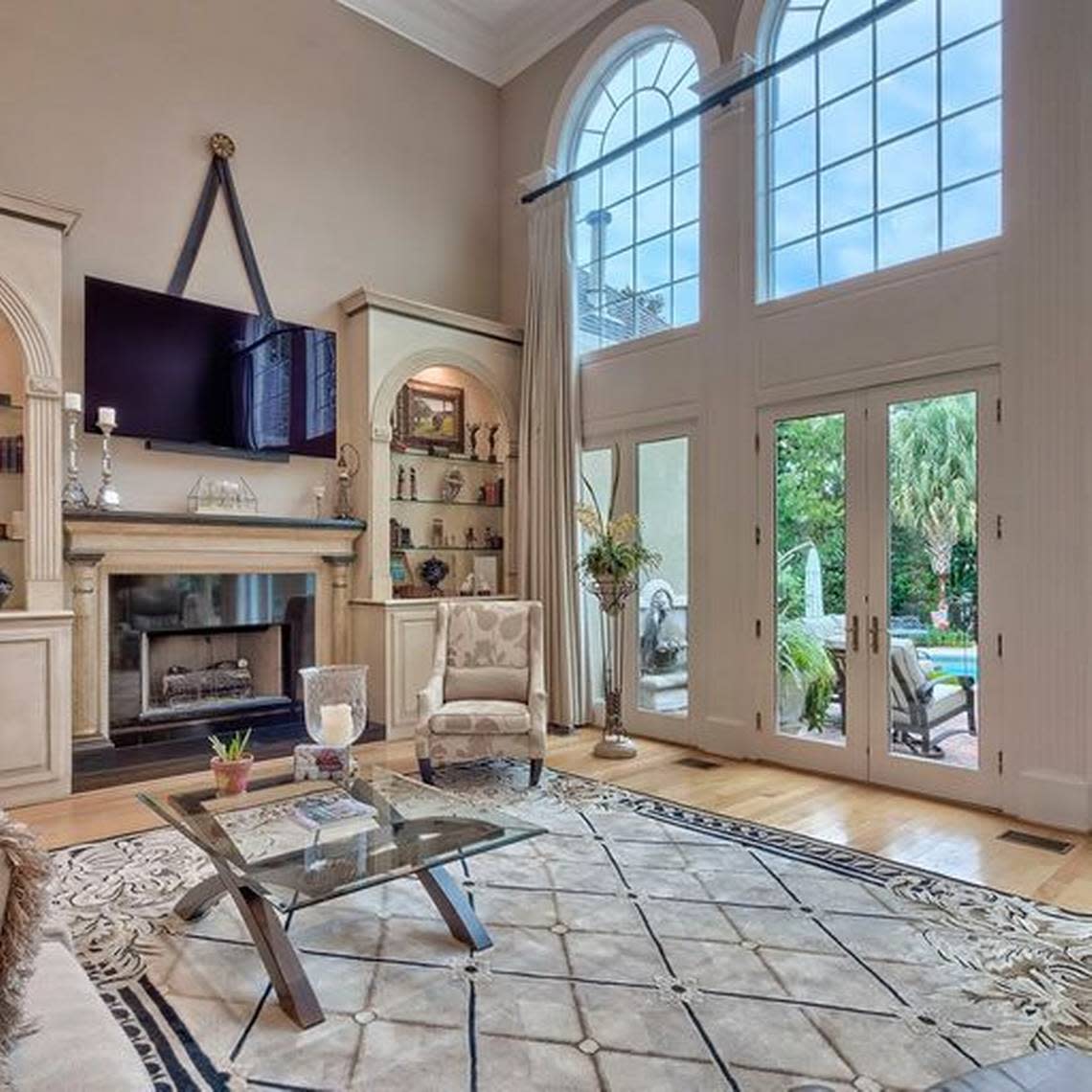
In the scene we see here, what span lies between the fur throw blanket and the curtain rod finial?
5567 millimetres

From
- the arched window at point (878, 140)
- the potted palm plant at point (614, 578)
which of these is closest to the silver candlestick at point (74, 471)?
the potted palm plant at point (614, 578)

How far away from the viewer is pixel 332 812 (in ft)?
9.31

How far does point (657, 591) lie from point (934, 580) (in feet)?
6.33

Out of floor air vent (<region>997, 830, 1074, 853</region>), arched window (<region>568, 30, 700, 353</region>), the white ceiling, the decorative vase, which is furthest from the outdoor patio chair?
the white ceiling

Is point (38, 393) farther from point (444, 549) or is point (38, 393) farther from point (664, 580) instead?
point (664, 580)

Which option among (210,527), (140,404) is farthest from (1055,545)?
(140,404)

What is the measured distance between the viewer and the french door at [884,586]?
419 centimetres

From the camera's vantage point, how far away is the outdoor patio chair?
426 centimetres

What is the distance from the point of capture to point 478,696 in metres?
4.88

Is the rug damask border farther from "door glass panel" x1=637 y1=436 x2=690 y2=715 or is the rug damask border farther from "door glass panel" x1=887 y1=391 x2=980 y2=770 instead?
"door glass panel" x1=637 y1=436 x2=690 y2=715

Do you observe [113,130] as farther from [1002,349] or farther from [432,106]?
[1002,349]

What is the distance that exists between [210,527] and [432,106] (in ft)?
13.3

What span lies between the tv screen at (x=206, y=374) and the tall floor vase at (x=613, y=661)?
230cm

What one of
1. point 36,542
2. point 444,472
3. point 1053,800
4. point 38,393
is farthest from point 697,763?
point 38,393
